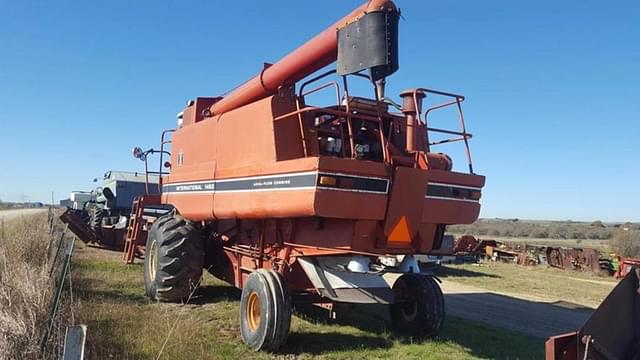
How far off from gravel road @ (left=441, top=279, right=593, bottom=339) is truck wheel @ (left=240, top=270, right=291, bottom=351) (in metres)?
4.51

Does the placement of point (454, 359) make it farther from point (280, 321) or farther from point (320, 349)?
point (280, 321)

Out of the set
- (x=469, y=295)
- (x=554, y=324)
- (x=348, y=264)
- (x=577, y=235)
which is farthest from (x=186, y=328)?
(x=577, y=235)

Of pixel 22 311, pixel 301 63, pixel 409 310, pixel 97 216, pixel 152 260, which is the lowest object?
pixel 409 310

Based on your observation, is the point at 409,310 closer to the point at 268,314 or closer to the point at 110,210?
the point at 268,314

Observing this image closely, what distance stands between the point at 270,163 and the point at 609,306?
3.72 m

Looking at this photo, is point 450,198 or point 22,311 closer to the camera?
point 22,311

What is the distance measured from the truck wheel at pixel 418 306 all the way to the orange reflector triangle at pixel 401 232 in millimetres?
1532

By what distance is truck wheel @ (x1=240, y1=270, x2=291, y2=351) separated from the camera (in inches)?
239

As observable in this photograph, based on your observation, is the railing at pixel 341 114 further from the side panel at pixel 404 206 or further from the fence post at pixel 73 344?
the fence post at pixel 73 344

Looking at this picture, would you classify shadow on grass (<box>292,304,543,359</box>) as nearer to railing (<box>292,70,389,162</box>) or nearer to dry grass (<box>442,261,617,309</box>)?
railing (<box>292,70,389,162</box>)

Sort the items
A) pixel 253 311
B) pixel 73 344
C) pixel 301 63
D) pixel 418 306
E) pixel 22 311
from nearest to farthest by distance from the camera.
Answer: pixel 73 344 < pixel 22 311 < pixel 301 63 < pixel 253 311 < pixel 418 306

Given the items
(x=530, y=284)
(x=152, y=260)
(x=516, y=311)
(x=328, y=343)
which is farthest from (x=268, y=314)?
(x=530, y=284)

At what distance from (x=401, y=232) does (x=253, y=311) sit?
207 centimetres

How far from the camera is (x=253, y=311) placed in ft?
22.0
